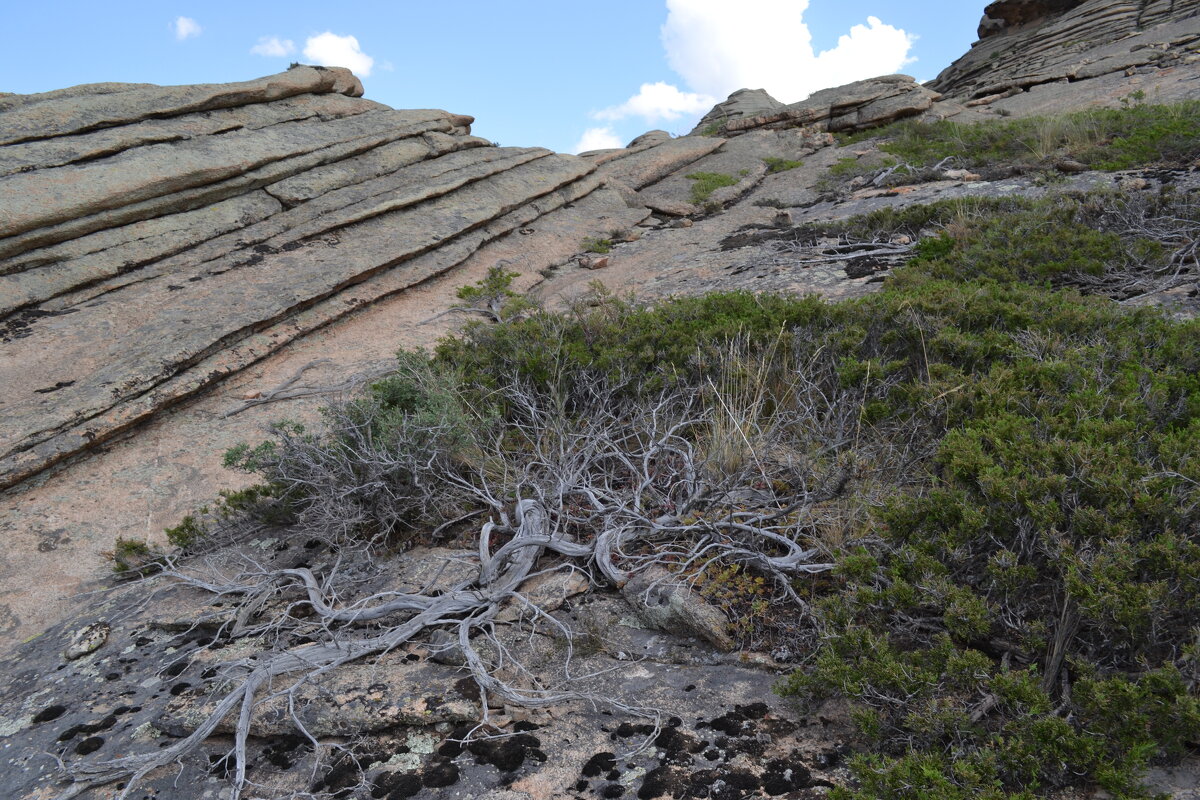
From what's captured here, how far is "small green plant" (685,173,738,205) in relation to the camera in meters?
16.5

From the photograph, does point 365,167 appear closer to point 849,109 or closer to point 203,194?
point 203,194

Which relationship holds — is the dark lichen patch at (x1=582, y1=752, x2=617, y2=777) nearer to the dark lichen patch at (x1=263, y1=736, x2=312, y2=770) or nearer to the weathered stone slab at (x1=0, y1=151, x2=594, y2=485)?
the dark lichen patch at (x1=263, y1=736, x2=312, y2=770)

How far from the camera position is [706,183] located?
17281mm

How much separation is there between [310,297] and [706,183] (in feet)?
33.8

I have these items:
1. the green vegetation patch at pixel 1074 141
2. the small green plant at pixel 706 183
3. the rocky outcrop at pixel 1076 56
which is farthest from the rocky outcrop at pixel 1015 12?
the small green plant at pixel 706 183

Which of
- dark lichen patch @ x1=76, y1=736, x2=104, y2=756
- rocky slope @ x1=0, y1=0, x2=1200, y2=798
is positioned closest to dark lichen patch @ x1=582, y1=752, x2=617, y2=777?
rocky slope @ x1=0, y1=0, x2=1200, y2=798

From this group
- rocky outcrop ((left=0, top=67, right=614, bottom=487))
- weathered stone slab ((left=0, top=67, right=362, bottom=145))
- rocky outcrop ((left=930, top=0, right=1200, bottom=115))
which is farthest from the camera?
rocky outcrop ((left=930, top=0, right=1200, bottom=115))

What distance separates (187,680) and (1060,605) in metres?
4.27

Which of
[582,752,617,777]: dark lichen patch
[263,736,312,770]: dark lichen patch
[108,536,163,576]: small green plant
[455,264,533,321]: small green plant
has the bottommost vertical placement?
[582,752,617,777]: dark lichen patch

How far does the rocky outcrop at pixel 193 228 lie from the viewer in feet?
27.8

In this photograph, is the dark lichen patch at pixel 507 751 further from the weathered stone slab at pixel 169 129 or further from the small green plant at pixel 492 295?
the weathered stone slab at pixel 169 129

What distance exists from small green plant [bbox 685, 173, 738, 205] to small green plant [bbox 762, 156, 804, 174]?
1208mm

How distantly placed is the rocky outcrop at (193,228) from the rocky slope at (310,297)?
1.8 inches

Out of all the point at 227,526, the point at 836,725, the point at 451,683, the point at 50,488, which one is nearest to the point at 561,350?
the point at 227,526
